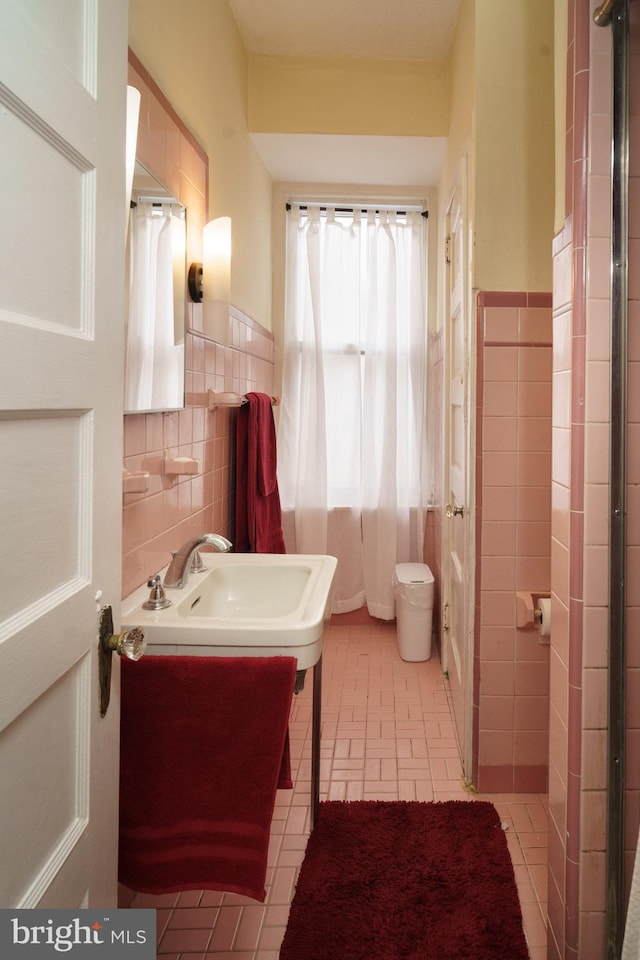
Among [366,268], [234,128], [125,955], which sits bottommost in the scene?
[125,955]

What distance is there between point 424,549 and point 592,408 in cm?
278

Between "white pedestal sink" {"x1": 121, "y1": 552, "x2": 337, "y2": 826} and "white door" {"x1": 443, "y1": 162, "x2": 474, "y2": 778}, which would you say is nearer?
"white pedestal sink" {"x1": 121, "y1": 552, "x2": 337, "y2": 826}

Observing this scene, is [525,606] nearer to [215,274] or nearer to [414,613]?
[414,613]

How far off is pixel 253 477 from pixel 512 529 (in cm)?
106

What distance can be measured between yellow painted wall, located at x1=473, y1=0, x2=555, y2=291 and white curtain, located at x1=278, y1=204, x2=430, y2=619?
5.16 ft

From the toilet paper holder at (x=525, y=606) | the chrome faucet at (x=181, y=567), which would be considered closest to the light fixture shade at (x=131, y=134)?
the chrome faucet at (x=181, y=567)

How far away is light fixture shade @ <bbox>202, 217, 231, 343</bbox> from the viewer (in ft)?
7.12

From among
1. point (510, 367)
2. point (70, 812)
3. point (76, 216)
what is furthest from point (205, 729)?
point (510, 367)

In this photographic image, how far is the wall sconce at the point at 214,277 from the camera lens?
2.16 m

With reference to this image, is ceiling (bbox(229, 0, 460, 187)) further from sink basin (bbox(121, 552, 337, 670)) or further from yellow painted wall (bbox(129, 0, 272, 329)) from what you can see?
sink basin (bbox(121, 552, 337, 670))

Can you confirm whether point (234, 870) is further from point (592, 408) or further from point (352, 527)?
point (352, 527)

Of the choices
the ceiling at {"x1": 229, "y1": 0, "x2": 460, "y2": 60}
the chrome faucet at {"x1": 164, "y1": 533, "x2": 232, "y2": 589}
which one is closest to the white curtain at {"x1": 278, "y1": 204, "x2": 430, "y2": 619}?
the ceiling at {"x1": 229, "y1": 0, "x2": 460, "y2": 60}

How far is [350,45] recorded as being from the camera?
3.05 metres

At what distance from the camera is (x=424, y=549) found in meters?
3.96
